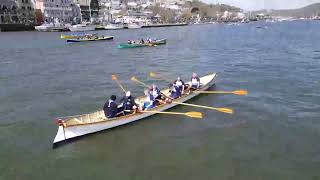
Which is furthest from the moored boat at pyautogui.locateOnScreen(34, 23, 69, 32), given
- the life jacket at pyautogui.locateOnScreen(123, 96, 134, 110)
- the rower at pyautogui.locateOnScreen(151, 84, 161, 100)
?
the life jacket at pyautogui.locateOnScreen(123, 96, 134, 110)

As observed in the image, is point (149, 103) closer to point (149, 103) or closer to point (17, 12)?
point (149, 103)

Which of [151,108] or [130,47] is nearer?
[151,108]

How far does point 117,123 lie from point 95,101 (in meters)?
7.02

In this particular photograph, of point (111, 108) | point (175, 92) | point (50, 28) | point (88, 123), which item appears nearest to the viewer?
point (88, 123)

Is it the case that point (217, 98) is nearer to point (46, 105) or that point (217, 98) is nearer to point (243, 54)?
point (46, 105)

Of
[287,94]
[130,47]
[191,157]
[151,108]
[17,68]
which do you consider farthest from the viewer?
[130,47]

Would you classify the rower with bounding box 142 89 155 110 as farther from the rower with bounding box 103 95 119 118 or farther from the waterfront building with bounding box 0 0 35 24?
the waterfront building with bounding box 0 0 35 24

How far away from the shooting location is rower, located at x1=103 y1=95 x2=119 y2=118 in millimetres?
20553

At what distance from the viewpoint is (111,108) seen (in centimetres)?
2069

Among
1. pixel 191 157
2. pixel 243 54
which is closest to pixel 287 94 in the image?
pixel 191 157

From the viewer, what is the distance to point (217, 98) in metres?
28.1

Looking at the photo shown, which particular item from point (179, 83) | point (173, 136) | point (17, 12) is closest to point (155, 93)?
point (179, 83)

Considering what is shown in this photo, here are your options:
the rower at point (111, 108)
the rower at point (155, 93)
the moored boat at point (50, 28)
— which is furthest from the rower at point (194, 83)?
the moored boat at point (50, 28)

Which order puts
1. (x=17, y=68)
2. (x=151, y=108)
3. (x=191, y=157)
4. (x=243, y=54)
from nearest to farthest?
(x=191, y=157) → (x=151, y=108) → (x=17, y=68) → (x=243, y=54)
